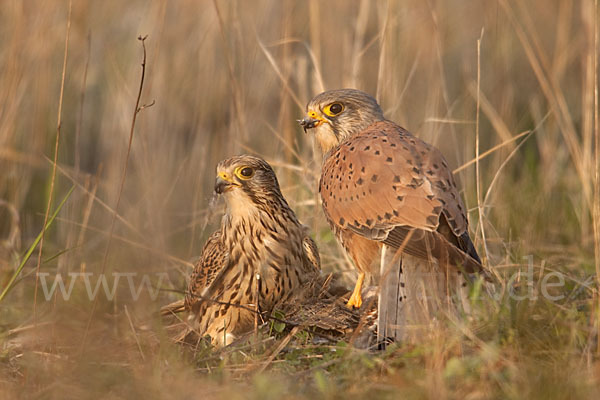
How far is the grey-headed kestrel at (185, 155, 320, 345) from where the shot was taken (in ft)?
14.2

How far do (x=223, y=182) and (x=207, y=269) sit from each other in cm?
48

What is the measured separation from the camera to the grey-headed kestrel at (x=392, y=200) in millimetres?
3592

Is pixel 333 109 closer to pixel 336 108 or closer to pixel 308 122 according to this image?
pixel 336 108

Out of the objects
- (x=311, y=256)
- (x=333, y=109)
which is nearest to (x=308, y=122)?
(x=333, y=109)

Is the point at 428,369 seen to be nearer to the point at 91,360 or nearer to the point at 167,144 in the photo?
the point at 91,360

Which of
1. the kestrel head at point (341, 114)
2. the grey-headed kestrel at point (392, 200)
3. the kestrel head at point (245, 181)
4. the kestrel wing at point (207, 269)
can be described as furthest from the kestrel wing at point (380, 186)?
the kestrel wing at point (207, 269)

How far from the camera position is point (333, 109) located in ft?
14.7

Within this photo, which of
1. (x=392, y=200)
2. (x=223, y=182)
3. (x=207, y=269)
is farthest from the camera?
(x=207, y=269)

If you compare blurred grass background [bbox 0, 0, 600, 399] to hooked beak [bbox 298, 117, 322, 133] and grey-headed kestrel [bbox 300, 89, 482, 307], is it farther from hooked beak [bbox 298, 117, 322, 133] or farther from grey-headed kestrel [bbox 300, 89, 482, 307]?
hooked beak [bbox 298, 117, 322, 133]

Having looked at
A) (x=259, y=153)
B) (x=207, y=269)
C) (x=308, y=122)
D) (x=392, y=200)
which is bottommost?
(x=207, y=269)

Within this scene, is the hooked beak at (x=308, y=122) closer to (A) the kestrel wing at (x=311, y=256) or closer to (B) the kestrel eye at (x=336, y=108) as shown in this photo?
(B) the kestrel eye at (x=336, y=108)

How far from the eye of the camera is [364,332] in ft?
12.4

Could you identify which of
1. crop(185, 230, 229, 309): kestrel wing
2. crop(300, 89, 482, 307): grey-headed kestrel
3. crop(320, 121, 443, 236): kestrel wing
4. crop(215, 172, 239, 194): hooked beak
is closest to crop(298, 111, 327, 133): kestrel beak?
crop(300, 89, 482, 307): grey-headed kestrel

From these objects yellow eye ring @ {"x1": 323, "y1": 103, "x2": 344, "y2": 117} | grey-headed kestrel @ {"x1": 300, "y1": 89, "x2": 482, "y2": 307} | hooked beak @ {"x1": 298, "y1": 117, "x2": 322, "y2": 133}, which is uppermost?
yellow eye ring @ {"x1": 323, "y1": 103, "x2": 344, "y2": 117}
